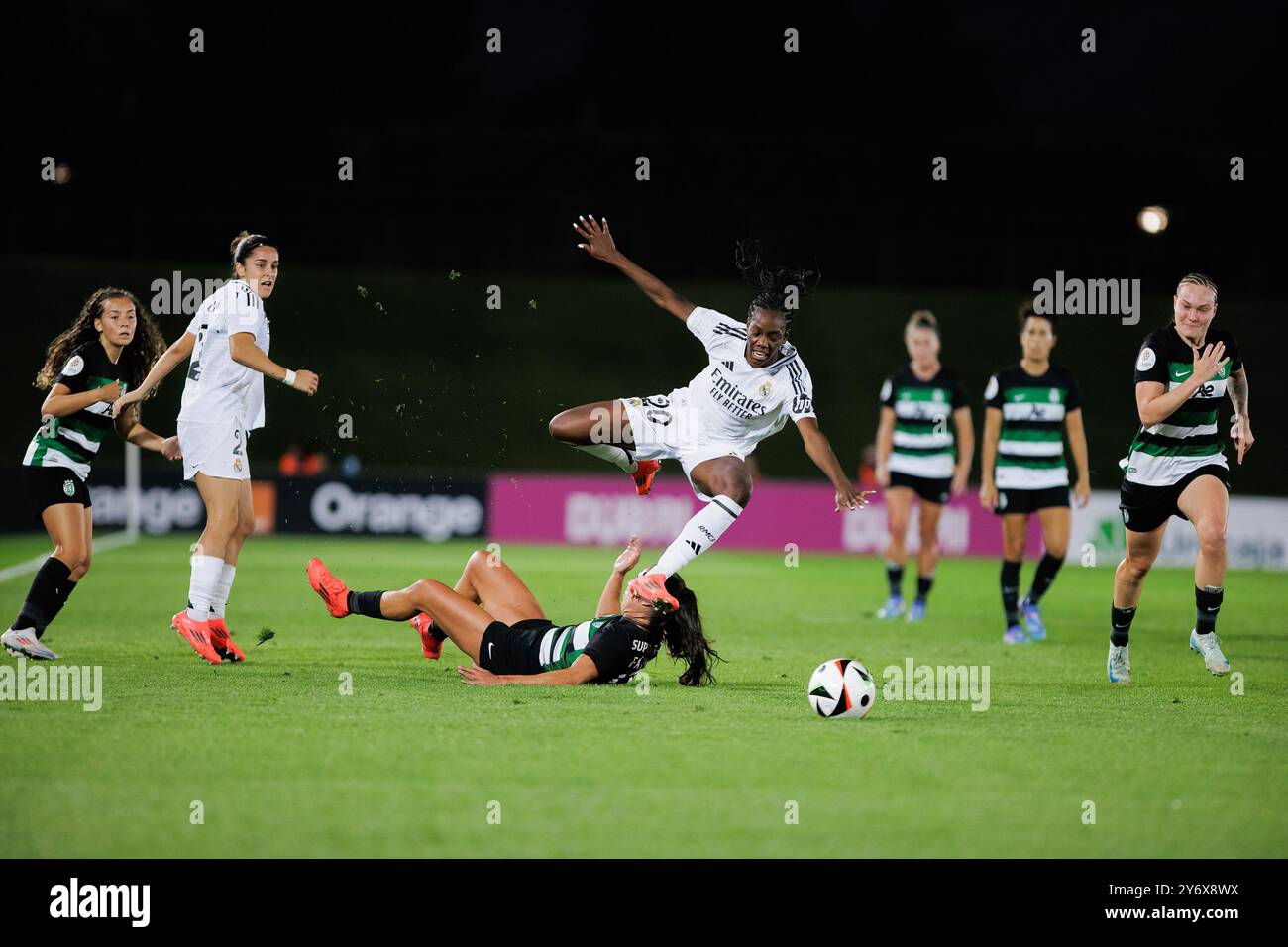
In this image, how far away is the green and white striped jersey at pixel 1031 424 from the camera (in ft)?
38.6

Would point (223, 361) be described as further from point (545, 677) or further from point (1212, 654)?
point (1212, 654)

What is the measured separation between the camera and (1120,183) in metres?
32.0

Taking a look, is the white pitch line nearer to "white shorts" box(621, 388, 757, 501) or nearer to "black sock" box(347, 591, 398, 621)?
"black sock" box(347, 591, 398, 621)

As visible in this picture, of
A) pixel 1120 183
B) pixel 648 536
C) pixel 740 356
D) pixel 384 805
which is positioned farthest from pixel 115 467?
pixel 1120 183

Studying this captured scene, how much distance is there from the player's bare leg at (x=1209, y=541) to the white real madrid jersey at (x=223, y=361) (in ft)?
18.1

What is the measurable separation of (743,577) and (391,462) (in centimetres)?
1167

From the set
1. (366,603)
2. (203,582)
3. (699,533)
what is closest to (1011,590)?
(699,533)

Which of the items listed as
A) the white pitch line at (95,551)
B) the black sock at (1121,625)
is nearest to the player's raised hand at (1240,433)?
the black sock at (1121,625)

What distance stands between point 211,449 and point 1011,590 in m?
6.44

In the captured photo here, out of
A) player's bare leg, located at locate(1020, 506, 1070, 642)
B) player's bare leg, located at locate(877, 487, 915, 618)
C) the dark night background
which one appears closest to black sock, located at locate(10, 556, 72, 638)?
player's bare leg, located at locate(877, 487, 915, 618)

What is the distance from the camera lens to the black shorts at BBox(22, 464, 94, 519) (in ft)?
29.5

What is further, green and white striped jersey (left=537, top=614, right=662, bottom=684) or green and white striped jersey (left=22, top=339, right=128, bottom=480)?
green and white striped jersey (left=22, top=339, right=128, bottom=480)

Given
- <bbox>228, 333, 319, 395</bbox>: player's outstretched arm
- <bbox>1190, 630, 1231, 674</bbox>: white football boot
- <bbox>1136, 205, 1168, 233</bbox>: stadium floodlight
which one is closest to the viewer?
<bbox>228, 333, 319, 395</bbox>: player's outstretched arm

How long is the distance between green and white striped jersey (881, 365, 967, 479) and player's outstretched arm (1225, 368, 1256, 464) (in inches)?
164
